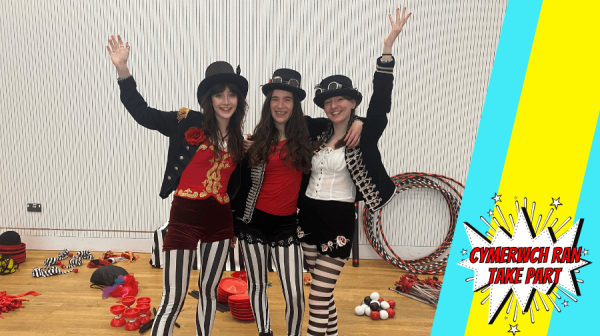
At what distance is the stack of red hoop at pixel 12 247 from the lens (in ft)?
11.5

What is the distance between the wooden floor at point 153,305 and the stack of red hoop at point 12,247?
0.10 m

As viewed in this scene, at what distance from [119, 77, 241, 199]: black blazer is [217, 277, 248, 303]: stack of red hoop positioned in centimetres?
122

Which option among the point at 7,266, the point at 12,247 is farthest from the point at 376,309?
the point at 12,247

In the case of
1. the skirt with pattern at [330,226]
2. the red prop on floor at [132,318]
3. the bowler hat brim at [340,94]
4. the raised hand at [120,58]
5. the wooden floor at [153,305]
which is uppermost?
the raised hand at [120,58]

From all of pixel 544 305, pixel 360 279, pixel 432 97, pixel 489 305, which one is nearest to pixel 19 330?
pixel 360 279

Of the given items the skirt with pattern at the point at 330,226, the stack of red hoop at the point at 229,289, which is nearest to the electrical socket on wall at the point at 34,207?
the stack of red hoop at the point at 229,289

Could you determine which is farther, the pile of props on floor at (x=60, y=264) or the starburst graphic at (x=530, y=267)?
the pile of props on floor at (x=60, y=264)

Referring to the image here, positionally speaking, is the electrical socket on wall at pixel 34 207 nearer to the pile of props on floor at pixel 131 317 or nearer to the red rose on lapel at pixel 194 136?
the pile of props on floor at pixel 131 317

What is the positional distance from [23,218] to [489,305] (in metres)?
4.84

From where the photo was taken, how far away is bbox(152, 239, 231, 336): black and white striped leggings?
1.76 metres

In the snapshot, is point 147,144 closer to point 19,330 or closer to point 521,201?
point 19,330

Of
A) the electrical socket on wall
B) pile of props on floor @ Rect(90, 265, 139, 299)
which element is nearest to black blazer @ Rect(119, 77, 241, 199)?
pile of props on floor @ Rect(90, 265, 139, 299)

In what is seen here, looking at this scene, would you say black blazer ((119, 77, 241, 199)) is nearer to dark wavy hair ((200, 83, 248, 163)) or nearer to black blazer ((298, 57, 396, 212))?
dark wavy hair ((200, 83, 248, 163))

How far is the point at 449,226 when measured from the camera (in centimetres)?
404
